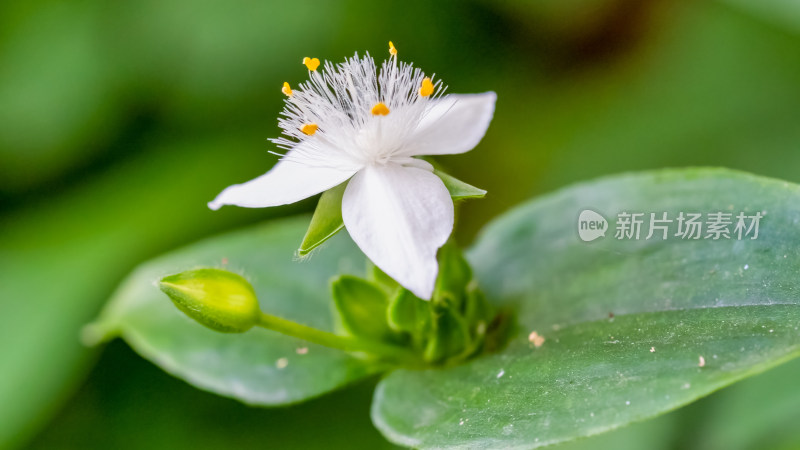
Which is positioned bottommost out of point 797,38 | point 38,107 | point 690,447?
point 690,447

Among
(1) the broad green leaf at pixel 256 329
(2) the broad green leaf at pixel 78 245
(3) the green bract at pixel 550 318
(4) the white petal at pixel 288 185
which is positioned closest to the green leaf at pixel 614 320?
(3) the green bract at pixel 550 318

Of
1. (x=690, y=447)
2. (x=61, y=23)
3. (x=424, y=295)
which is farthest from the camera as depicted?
(x=61, y=23)

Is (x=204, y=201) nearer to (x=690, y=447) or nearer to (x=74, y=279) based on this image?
(x=74, y=279)

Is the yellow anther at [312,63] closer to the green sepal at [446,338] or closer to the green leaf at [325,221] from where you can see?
the green leaf at [325,221]

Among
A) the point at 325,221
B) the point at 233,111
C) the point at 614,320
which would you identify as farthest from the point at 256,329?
the point at 233,111

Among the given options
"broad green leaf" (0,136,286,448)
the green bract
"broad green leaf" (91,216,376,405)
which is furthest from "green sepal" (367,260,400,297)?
"broad green leaf" (0,136,286,448)

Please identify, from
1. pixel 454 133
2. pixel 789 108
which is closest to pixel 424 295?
pixel 454 133

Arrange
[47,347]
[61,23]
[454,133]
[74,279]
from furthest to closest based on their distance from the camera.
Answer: [61,23] < [74,279] < [47,347] < [454,133]
